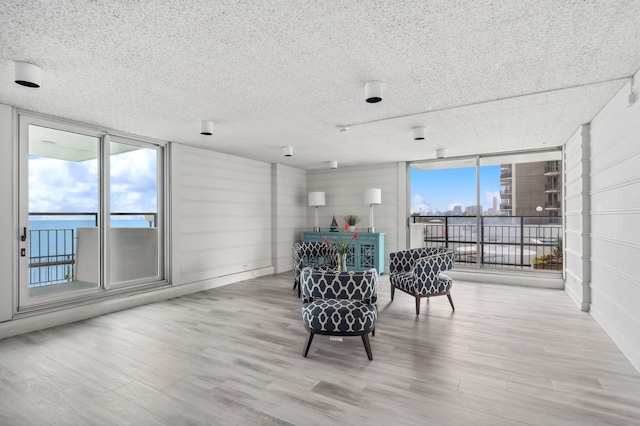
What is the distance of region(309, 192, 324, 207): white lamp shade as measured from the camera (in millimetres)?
7449

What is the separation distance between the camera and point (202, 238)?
571cm

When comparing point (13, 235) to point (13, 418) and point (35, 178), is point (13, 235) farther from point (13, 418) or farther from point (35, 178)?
point (13, 418)

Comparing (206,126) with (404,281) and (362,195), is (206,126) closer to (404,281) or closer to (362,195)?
(404,281)

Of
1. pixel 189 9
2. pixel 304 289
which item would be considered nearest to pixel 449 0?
pixel 189 9

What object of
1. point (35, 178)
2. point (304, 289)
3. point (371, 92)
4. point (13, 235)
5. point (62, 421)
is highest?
point (371, 92)

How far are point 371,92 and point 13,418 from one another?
134 inches

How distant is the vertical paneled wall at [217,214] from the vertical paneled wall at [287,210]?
163mm

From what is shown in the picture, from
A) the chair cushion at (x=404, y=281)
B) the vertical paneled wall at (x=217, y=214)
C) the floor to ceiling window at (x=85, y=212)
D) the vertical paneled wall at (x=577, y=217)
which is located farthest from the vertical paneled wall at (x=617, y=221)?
the floor to ceiling window at (x=85, y=212)

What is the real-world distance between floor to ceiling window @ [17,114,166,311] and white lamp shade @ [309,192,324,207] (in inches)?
129

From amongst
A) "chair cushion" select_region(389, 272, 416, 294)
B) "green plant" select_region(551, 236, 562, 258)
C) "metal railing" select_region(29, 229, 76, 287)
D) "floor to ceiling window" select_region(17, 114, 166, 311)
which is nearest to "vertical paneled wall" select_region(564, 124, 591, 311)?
"green plant" select_region(551, 236, 562, 258)

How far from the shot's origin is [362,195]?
7.56 metres

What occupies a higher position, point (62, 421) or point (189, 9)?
point (189, 9)

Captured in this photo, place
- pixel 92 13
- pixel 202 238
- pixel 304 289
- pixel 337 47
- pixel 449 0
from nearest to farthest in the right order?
1. pixel 449 0
2. pixel 92 13
3. pixel 337 47
4. pixel 304 289
5. pixel 202 238

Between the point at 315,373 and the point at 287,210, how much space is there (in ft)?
17.3
